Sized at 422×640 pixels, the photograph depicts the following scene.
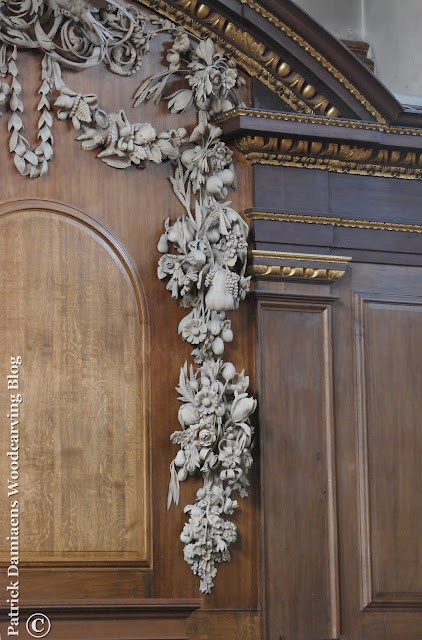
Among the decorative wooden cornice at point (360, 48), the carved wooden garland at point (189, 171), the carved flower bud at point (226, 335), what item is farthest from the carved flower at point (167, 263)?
the decorative wooden cornice at point (360, 48)

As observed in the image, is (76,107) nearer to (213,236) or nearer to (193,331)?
(213,236)

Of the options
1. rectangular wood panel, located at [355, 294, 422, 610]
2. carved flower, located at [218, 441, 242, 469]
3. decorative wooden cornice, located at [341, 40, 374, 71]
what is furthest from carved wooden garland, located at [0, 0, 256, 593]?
decorative wooden cornice, located at [341, 40, 374, 71]

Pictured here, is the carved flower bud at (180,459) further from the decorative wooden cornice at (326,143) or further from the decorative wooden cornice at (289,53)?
the decorative wooden cornice at (289,53)

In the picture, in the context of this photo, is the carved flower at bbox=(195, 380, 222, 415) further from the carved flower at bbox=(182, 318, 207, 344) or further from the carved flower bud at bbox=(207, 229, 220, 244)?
the carved flower bud at bbox=(207, 229, 220, 244)

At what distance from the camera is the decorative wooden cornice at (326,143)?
3930 millimetres

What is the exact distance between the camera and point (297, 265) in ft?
13.1

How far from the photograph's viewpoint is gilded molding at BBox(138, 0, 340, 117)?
3.98m

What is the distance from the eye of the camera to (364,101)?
13.5 ft

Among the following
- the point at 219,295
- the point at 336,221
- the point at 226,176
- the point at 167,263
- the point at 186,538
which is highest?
the point at 226,176

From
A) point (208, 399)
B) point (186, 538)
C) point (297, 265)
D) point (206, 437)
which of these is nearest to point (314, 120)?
point (297, 265)

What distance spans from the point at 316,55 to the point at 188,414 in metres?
1.17

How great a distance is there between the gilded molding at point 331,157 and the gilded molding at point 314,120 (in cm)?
6

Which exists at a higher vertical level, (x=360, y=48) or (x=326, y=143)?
(x=360, y=48)
